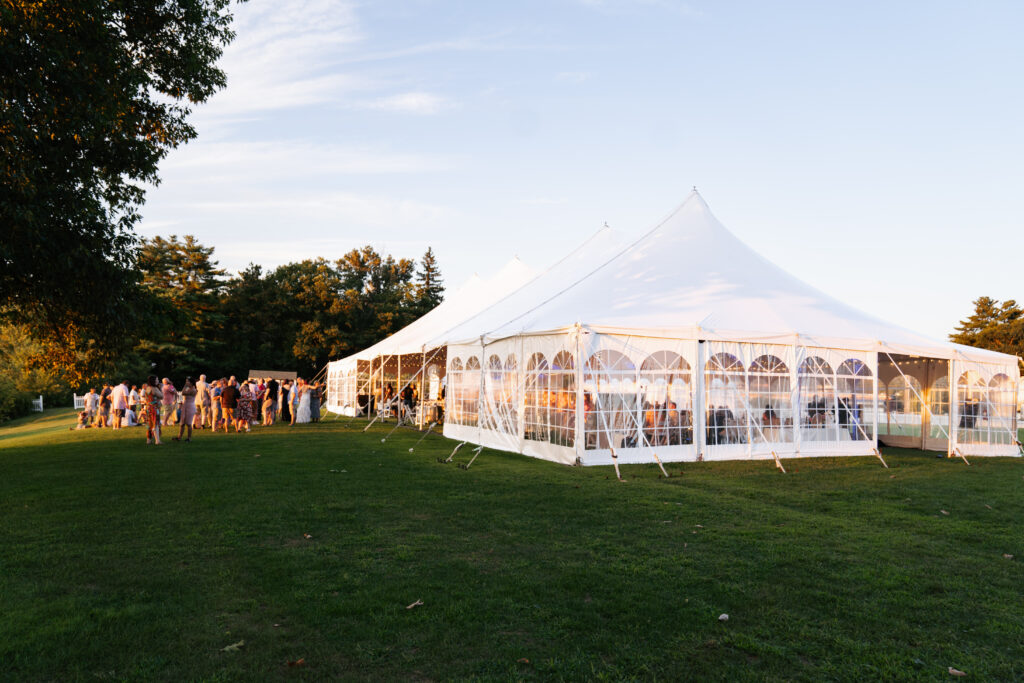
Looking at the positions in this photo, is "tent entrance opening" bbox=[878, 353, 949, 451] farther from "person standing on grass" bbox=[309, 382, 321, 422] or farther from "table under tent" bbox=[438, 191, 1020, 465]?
"person standing on grass" bbox=[309, 382, 321, 422]

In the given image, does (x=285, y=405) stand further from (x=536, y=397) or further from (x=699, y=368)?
(x=699, y=368)

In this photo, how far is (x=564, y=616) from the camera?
394cm

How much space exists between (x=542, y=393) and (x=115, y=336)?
7.27 m

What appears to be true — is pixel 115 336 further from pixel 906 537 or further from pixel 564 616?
pixel 906 537

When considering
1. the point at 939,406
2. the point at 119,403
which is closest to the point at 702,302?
the point at 939,406

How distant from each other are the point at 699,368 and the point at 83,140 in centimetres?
1016

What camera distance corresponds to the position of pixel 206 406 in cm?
1936

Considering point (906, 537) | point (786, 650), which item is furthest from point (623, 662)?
point (906, 537)

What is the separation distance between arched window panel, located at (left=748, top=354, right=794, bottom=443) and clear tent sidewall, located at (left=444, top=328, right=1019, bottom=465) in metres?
0.02

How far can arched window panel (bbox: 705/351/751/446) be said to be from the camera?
37.4 ft

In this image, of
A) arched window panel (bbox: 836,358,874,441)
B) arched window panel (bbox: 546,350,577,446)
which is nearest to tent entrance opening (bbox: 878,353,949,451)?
arched window panel (bbox: 836,358,874,441)

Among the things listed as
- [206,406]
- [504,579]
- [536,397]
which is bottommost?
[504,579]

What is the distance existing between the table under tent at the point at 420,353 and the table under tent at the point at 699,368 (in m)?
4.81

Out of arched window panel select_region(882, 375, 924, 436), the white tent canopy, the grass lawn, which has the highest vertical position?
the white tent canopy
